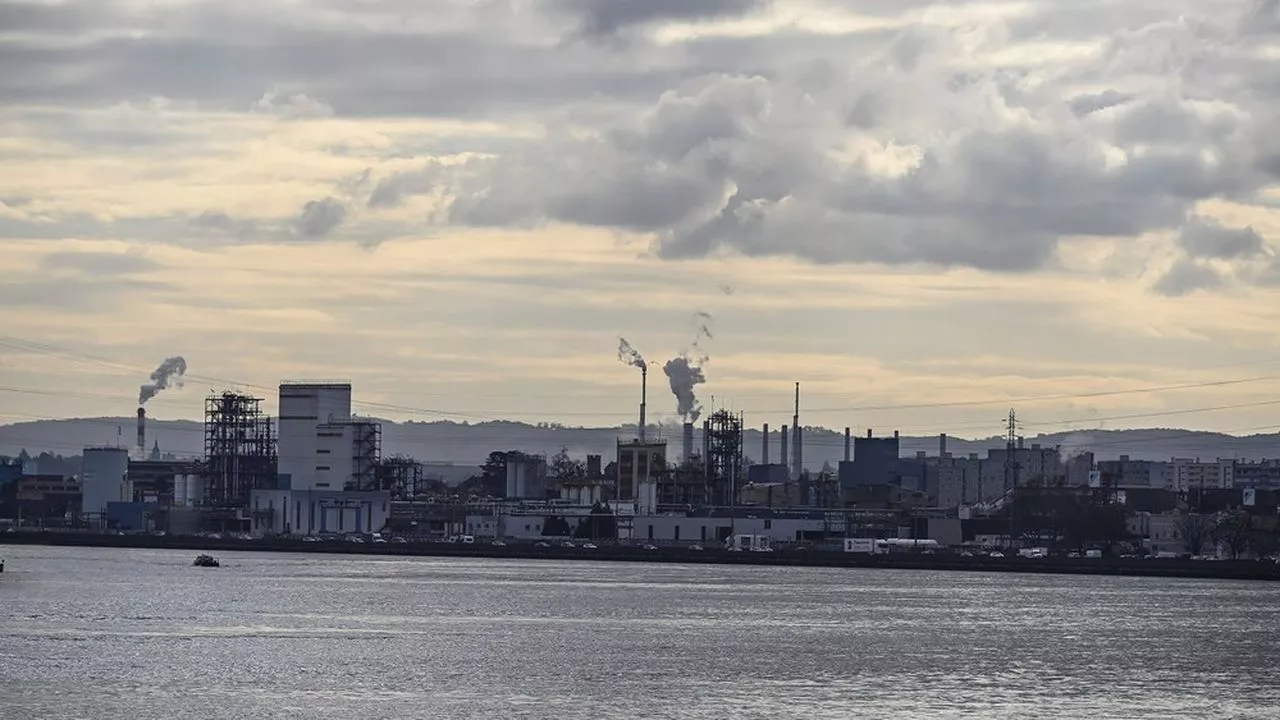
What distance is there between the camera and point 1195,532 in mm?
169625

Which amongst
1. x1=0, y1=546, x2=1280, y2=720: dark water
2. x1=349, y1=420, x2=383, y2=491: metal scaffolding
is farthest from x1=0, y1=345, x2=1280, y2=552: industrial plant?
x1=0, y1=546, x2=1280, y2=720: dark water

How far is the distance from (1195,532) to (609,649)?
111m

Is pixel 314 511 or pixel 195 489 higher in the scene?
pixel 195 489

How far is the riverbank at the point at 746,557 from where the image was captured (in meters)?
151

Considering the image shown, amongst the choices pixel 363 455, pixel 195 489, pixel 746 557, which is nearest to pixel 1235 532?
pixel 746 557

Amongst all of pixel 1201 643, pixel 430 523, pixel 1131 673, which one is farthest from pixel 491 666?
pixel 430 523

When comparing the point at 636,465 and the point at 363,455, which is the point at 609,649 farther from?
the point at 636,465

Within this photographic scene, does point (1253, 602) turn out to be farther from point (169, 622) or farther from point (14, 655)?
point (14, 655)

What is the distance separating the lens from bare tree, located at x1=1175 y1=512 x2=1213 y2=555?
16850 cm

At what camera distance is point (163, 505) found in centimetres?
19525

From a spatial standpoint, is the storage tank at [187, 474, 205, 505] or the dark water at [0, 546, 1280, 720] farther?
the storage tank at [187, 474, 205, 505]

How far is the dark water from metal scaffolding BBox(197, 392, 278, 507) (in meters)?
64.8

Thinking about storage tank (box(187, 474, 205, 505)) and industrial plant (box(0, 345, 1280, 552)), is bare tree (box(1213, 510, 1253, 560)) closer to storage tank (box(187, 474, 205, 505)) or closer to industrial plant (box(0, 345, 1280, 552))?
industrial plant (box(0, 345, 1280, 552))

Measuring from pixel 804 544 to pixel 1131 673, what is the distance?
10672 centimetres
